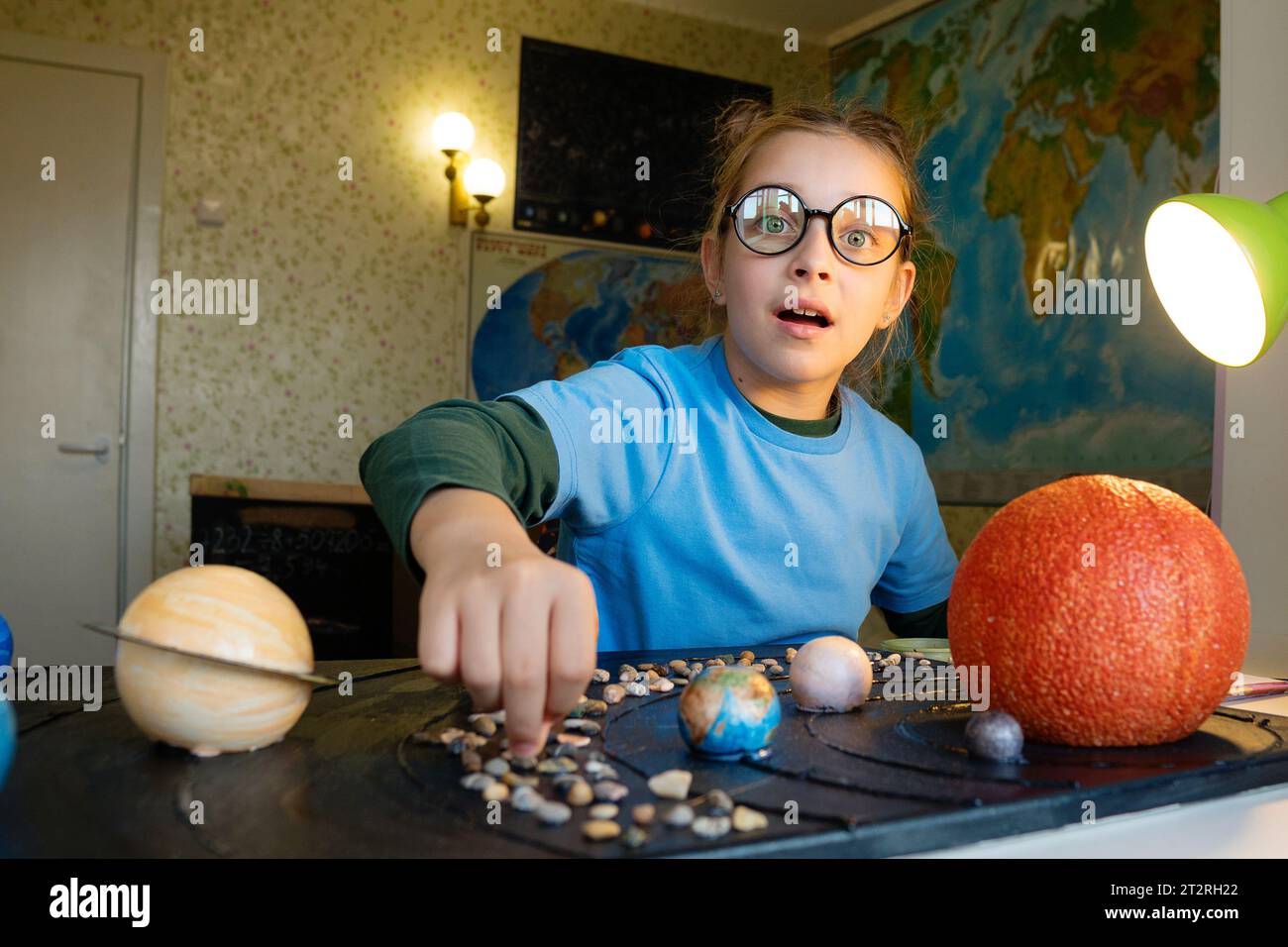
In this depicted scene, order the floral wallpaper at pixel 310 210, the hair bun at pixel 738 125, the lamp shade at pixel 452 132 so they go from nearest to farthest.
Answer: the hair bun at pixel 738 125, the floral wallpaper at pixel 310 210, the lamp shade at pixel 452 132

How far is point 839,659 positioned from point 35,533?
336 centimetres

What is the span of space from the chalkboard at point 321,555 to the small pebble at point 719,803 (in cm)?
276

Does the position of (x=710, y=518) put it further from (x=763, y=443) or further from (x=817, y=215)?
(x=817, y=215)

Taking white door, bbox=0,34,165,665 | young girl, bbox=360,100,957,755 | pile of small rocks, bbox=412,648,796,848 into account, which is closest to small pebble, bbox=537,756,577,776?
pile of small rocks, bbox=412,648,796,848

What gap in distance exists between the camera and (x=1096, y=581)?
22.5 inches

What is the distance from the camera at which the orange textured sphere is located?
573 millimetres

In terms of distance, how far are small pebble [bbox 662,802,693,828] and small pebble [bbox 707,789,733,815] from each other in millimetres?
15

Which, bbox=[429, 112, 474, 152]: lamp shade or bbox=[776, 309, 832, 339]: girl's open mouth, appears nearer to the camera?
bbox=[776, 309, 832, 339]: girl's open mouth

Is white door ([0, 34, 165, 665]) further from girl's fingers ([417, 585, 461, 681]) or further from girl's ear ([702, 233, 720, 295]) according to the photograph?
girl's fingers ([417, 585, 461, 681])

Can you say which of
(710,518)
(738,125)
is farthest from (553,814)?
(738,125)

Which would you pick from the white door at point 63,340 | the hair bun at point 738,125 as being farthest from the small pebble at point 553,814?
the white door at point 63,340

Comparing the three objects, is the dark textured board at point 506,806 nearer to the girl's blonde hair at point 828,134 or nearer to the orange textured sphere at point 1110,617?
the orange textured sphere at point 1110,617

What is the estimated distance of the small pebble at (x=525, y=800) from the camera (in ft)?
1.50
